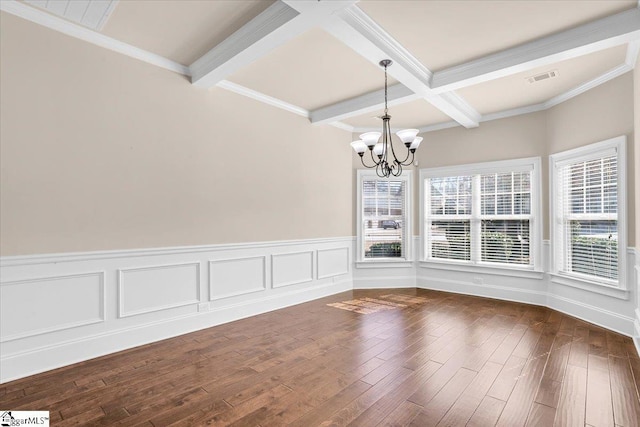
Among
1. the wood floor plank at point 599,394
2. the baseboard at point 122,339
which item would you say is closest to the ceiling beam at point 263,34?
the baseboard at point 122,339

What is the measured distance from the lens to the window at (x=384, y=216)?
6.25 metres

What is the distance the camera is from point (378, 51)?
10.4 feet

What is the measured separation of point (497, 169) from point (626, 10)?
9.32 ft

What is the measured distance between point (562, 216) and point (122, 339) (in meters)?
5.68

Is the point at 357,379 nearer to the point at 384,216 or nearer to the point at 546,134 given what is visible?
the point at 384,216

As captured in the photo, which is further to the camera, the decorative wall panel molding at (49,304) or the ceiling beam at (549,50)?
the ceiling beam at (549,50)

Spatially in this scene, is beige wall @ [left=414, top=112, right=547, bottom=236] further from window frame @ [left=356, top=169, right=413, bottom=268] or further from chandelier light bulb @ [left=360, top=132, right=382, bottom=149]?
chandelier light bulb @ [left=360, top=132, right=382, bottom=149]

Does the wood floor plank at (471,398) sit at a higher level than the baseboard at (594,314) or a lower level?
lower

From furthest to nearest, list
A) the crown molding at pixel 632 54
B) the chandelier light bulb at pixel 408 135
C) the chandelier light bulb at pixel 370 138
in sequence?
the chandelier light bulb at pixel 370 138, the chandelier light bulb at pixel 408 135, the crown molding at pixel 632 54

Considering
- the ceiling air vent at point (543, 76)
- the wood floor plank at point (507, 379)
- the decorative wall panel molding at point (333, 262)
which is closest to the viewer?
the wood floor plank at point (507, 379)

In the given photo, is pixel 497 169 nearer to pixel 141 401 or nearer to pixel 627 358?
pixel 627 358

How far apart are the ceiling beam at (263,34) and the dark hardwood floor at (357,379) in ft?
9.34

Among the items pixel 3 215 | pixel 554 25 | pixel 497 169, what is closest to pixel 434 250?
pixel 497 169

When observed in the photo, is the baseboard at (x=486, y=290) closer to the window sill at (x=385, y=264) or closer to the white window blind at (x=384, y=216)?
the window sill at (x=385, y=264)
